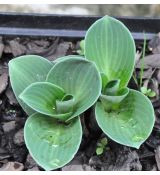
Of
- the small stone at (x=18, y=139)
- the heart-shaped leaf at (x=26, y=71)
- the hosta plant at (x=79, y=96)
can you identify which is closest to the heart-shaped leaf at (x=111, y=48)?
the hosta plant at (x=79, y=96)

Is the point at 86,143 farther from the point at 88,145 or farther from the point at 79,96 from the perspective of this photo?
the point at 79,96

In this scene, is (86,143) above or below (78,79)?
below

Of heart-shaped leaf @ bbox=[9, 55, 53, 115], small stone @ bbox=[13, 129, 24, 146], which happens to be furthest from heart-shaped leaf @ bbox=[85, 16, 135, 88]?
small stone @ bbox=[13, 129, 24, 146]

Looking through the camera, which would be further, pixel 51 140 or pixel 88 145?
pixel 88 145

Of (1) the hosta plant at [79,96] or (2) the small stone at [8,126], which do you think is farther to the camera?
(2) the small stone at [8,126]

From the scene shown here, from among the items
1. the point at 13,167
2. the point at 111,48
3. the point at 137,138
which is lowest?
the point at 13,167

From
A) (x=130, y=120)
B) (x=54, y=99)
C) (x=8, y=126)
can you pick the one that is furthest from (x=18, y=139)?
(x=130, y=120)

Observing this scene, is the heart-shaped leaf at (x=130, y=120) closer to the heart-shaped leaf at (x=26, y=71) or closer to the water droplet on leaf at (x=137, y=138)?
the water droplet on leaf at (x=137, y=138)
